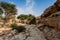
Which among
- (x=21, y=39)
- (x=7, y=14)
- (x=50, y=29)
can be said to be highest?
(x=7, y=14)

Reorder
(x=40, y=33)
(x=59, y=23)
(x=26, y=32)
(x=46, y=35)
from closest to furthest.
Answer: (x=59, y=23) → (x=46, y=35) → (x=40, y=33) → (x=26, y=32)

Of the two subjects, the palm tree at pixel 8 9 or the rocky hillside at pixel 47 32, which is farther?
the palm tree at pixel 8 9

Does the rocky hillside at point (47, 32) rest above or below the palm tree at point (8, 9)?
below

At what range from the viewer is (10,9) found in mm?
53219

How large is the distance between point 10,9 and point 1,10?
3.29 metres

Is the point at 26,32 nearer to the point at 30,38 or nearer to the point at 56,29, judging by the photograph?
the point at 30,38

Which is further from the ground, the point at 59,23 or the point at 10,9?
the point at 10,9

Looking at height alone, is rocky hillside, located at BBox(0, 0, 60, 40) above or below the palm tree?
below

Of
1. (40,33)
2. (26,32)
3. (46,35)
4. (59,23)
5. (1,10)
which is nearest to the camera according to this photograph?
(59,23)

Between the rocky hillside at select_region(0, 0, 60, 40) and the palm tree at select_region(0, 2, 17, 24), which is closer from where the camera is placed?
the rocky hillside at select_region(0, 0, 60, 40)

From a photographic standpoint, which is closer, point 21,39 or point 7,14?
point 21,39

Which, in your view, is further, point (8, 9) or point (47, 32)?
point (8, 9)

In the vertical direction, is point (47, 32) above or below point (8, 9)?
below

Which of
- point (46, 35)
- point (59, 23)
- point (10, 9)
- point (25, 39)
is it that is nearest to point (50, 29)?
point (46, 35)
